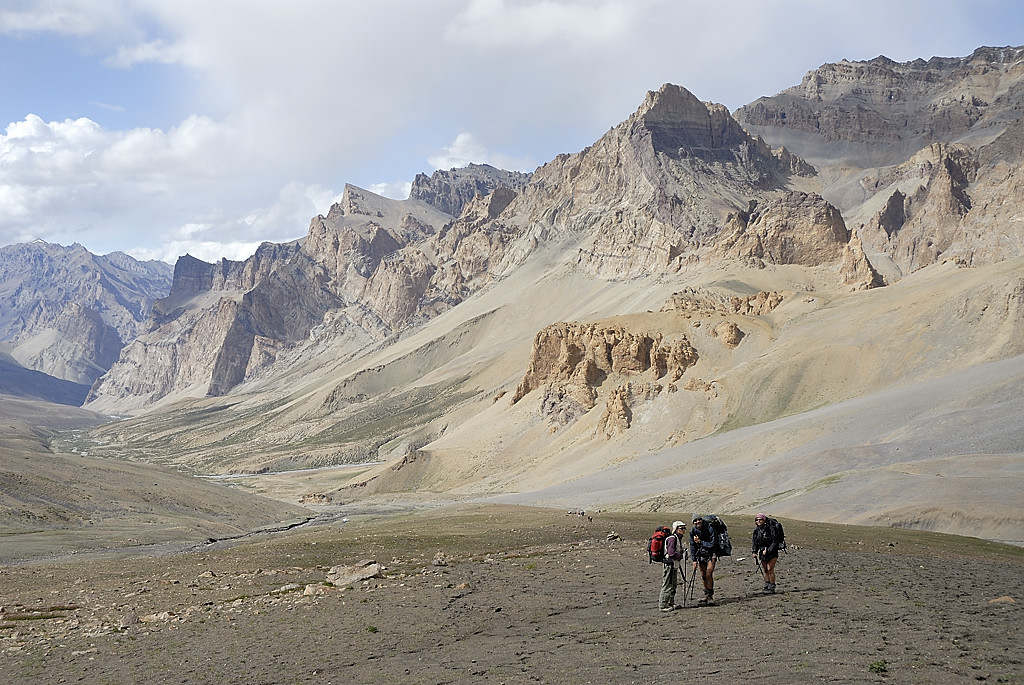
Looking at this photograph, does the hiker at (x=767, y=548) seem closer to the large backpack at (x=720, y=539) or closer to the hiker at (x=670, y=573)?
the large backpack at (x=720, y=539)

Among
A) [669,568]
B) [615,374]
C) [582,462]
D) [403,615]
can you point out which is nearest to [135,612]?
[403,615]

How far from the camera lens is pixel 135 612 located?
2356cm

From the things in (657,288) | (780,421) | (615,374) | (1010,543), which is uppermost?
(657,288)

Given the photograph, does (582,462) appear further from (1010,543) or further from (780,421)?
(1010,543)

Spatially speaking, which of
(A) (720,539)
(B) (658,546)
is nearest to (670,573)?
(B) (658,546)

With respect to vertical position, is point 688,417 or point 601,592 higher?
point 688,417

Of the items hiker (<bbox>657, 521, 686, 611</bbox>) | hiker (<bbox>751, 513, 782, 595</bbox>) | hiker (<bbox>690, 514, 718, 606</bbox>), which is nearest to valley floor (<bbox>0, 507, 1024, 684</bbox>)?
hiker (<bbox>751, 513, 782, 595</bbox>)

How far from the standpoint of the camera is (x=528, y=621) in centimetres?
2009

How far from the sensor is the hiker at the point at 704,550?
20656mm

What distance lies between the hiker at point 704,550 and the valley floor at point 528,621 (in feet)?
2.14

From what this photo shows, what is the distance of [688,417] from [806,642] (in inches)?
3293

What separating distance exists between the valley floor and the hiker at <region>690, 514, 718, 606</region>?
0.65 meters

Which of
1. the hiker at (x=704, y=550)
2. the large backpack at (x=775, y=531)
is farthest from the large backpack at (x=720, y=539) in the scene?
the large backpack at (x=775, y=531)

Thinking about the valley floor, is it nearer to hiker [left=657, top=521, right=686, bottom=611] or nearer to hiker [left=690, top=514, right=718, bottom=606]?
hiker [left=657, top=521, right=686, bottom=611]
